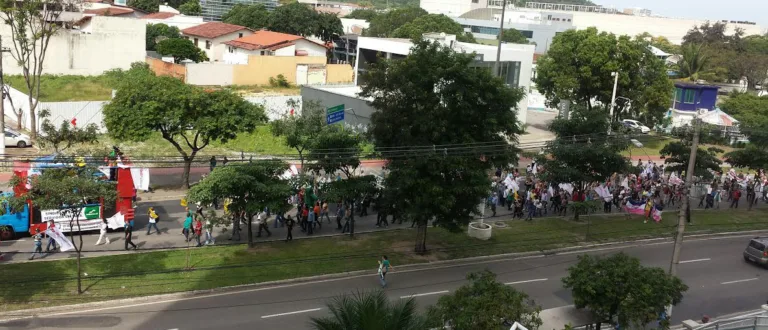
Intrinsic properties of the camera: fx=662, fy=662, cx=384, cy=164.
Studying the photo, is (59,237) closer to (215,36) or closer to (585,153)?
(585,153)

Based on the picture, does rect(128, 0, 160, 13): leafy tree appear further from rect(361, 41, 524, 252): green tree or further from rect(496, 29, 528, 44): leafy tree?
rect(361, 41, 524, 252): green tree

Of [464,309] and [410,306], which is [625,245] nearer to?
[464,309]

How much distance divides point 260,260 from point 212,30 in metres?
53.5

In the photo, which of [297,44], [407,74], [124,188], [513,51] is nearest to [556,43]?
[513,51]

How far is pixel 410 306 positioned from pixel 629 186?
2620 cm

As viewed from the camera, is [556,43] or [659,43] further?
[659,43]

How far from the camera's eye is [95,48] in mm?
54875

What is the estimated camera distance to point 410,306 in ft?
33.5

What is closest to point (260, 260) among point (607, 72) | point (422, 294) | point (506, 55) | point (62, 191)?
point (422, 294)

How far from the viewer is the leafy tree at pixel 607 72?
4722 centimetres

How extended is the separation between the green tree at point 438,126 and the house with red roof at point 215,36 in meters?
50.0

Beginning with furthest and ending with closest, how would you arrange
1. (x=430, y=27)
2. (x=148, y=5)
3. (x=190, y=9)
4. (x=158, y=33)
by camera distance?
(x=190, y=9) → (x=148, y=5) → (x=430, y=27) → (x=158, y=33)

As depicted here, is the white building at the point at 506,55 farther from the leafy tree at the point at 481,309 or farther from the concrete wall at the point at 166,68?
the leafy tree at the point at 481,309

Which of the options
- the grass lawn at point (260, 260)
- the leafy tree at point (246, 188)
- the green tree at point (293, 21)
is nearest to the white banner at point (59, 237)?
the grass lawn at point (260, 260)
